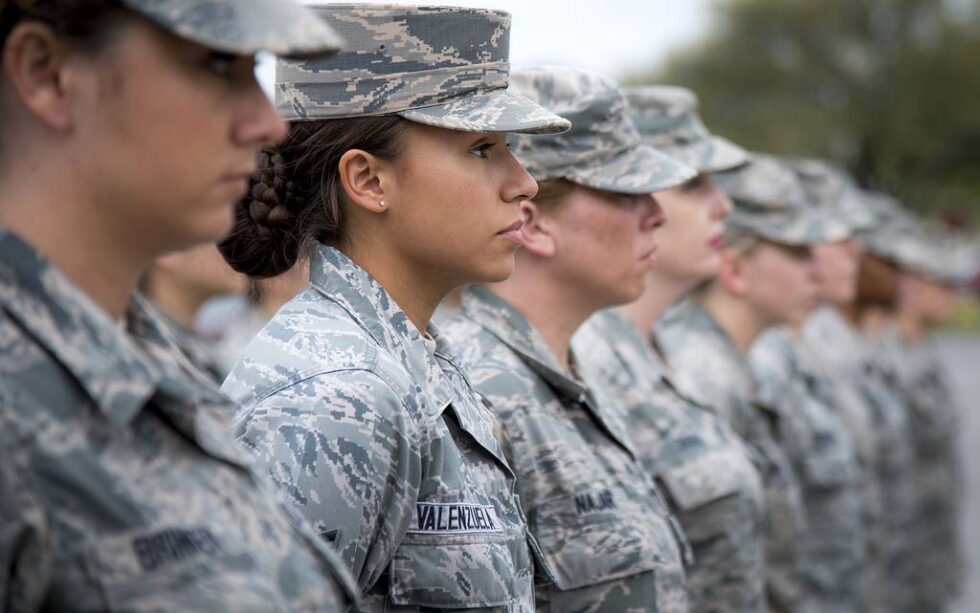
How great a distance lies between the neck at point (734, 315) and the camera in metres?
5.62

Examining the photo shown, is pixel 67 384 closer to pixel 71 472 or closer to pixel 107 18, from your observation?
pixel 71 472

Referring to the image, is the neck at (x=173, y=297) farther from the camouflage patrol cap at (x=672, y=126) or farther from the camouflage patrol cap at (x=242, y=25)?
the camouflage patrol cap at (x=242, y=25)

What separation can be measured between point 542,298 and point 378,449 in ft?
4.32

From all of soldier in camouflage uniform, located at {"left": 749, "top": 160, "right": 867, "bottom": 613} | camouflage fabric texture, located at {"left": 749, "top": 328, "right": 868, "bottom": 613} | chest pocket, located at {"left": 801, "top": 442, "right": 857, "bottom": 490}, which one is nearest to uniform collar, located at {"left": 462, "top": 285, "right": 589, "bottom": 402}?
soldier in camouflage uniform, located at {"left": 749, "top": 160, "right": 867, "bottom": 613}

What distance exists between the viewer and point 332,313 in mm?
2486

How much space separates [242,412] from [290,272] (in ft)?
1.68

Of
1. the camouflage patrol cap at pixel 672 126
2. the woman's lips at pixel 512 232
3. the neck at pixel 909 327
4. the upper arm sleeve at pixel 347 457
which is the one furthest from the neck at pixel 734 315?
the neck at pixel 909 327

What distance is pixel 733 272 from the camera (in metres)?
5.82

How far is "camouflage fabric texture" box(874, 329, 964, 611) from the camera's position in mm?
9602

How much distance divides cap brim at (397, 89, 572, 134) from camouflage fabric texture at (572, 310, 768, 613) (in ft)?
5.23

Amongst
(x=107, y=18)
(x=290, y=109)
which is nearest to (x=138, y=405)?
(x=107, y=18)

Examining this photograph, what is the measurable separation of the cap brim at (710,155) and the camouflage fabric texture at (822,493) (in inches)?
64.6

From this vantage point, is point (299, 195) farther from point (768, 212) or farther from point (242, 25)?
point (768, 212)

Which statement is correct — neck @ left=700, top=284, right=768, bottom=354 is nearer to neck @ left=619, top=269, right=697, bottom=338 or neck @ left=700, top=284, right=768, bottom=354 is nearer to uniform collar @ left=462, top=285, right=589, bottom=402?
neck @ left=619, top=269, right=697, bottom=338
